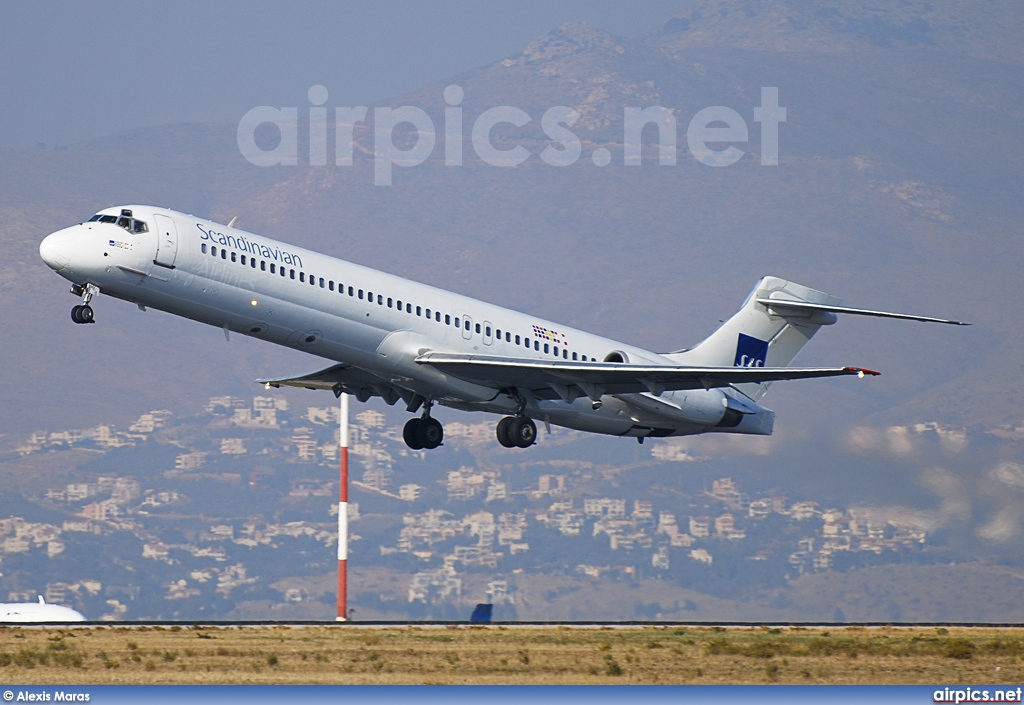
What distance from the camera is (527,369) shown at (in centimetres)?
3669

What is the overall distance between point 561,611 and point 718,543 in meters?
33.9

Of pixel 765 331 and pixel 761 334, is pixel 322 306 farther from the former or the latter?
pixel 765 331

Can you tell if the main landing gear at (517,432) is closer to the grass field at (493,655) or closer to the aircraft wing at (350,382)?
the aircraft wing at (350,382)

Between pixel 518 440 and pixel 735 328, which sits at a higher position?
pixel 735 328

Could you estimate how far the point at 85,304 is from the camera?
107ft

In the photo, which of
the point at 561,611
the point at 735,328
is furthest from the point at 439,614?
the point at 735,328

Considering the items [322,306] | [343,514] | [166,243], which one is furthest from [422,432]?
[166,243]

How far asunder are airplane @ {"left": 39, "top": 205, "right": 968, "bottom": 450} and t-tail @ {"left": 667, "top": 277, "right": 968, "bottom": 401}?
0.21 ft

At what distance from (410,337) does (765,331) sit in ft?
42.8

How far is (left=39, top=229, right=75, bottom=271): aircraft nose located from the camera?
32.5 m

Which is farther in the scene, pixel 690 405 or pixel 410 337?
pixel 690 405

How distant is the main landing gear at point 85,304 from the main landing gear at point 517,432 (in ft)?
34.6

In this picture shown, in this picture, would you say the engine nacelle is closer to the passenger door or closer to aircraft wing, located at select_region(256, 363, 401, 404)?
aircraft wing, located at select_region(256, 363, 401, 404)

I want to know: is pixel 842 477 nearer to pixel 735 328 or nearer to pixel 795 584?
pixel 735 328
